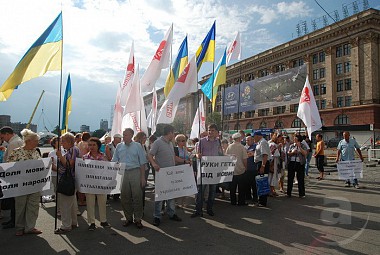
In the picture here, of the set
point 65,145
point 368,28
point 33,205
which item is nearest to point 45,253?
point 33,205

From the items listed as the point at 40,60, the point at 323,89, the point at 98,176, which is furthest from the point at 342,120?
the point at 40,60

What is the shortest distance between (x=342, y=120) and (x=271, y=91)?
12.3m

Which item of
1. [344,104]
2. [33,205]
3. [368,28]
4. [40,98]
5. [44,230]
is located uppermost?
[368,28]

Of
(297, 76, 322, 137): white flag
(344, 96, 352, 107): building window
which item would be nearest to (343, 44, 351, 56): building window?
(344, 96, 352, 107): building window

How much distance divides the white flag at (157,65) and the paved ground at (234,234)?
4105 mm

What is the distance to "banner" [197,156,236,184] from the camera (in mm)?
6609

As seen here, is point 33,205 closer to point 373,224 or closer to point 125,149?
point 125,149

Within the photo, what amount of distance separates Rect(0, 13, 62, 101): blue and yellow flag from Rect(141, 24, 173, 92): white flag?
3.46 m

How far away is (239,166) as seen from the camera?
7.51m

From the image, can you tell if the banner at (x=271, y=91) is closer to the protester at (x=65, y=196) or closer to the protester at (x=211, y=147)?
the protester at (x=211, y=147)

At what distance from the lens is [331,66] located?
45.4 metres

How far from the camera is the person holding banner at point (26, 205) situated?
5.24m

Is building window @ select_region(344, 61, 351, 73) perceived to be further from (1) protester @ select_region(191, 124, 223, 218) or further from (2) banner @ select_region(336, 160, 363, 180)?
(1) protester @ select_region(191, 124, 223, 218)

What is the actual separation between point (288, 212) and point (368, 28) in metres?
43.0
